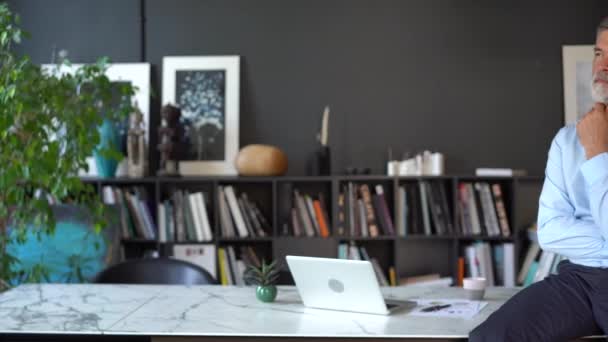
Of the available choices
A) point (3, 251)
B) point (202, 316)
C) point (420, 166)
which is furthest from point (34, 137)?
point (420, 166)

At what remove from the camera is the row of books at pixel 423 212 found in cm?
474

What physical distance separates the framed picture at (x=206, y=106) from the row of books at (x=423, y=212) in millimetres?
1204

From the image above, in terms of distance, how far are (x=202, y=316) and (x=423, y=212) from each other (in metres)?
2.70

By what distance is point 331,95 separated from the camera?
5062 mm

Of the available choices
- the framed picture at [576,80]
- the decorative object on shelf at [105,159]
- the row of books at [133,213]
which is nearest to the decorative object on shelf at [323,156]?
the row of books at [133,213]

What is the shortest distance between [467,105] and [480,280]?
8.66ft

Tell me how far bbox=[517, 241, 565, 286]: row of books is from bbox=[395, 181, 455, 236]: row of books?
535mm

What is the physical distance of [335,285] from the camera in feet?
7.59

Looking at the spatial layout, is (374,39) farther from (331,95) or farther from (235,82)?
(235,82)

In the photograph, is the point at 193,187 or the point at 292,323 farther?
→ the point at 193,187

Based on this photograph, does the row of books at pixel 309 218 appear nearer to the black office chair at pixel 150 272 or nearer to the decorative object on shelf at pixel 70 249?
the decorative object on shelf at pixel 70 249

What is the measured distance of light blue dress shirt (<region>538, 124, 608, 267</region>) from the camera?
2.04 meters

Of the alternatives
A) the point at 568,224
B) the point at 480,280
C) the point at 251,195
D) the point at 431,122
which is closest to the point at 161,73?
the point at 251,195

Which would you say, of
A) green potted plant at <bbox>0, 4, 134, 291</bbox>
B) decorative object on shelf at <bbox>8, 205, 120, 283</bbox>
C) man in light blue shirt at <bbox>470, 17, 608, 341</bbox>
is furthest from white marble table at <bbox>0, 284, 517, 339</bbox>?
decorative object on shelf at <bbox>8, 205, 120, 283</bbox>
